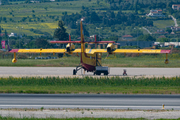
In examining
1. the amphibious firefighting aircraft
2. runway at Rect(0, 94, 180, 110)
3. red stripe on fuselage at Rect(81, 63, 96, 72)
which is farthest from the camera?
red stripe on fuselage at Rect(81, 63, 96, 72)

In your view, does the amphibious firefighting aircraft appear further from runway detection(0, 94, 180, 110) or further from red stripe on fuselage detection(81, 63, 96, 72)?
runway detection(0, 94, 180, 110)

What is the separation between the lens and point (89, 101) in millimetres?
23641

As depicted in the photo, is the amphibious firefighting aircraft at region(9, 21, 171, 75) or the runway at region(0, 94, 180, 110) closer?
the runway at region(0, 94, 180, 110)

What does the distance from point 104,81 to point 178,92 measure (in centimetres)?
983

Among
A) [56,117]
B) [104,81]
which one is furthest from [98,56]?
[56,117]

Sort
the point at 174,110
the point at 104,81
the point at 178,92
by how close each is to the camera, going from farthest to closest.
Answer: the point at 104,81, the point at 178,92, the point at 174,110

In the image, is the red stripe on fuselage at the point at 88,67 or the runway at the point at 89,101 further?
the red stripe on fuselage at the point at 88,67

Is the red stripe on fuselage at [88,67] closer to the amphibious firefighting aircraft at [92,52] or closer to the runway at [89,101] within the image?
the amphibious firefighting aircraft at [92,52]

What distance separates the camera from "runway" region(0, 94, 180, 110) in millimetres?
21609

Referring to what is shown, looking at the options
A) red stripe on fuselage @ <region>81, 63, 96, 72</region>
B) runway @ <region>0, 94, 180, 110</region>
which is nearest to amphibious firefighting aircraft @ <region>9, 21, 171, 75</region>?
red stripe on fuselage @ <region>81, 63, 96, 72</region>

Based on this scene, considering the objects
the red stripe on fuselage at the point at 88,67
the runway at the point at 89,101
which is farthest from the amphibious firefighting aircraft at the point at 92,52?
the runway at the point at 89,101

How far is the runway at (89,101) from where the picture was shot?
2161 centimetres

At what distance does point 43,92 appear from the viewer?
28453 millimetres

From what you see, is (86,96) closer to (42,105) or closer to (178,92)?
(42,105)
